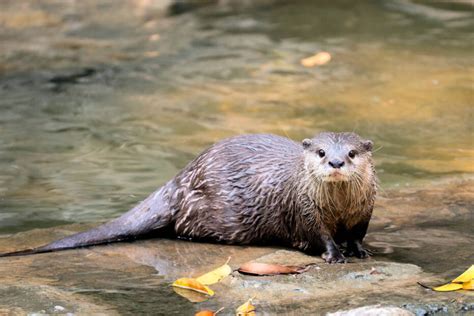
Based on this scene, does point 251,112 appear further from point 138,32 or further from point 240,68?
point 138,32

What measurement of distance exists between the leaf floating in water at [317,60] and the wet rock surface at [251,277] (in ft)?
11.6

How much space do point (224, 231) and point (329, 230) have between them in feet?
1.80

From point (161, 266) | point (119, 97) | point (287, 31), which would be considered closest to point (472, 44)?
point (287, 31)

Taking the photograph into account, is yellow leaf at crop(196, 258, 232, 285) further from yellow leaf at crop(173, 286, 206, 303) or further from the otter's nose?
the otter's nose

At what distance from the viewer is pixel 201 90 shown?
294 inches

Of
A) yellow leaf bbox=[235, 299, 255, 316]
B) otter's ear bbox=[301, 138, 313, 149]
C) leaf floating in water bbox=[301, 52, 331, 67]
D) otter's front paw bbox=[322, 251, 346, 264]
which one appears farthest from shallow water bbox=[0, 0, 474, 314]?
yellow leaf bbox=[235, 299, 255, 316]

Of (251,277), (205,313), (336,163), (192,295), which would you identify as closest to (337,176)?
(336,163)

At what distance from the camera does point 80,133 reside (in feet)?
21.4

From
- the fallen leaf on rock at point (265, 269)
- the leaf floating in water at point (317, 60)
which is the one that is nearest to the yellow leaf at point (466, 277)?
the fallen leaf on rock at point (265, 269)

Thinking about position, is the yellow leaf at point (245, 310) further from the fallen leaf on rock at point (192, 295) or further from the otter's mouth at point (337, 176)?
the otter's mouth at point (337, 176)

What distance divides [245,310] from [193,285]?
1.02 feet

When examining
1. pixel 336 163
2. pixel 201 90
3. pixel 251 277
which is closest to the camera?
pixel 251 277

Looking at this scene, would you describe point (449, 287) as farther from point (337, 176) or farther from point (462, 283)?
point (337, 176)

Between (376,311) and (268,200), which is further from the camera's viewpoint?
(268,200)
